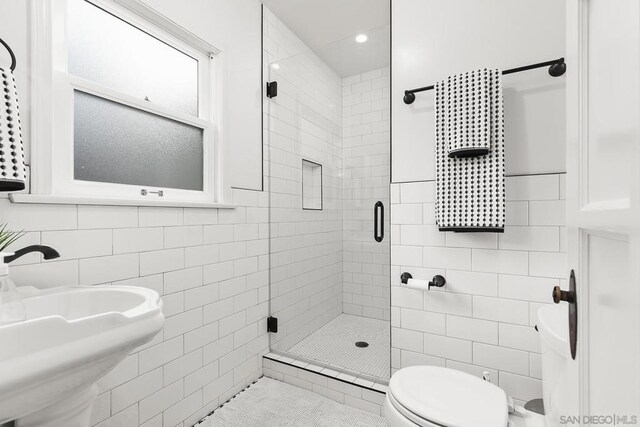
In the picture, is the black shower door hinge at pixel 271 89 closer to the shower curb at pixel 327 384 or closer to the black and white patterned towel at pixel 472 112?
the black and white patterned towel at pixel 472 112

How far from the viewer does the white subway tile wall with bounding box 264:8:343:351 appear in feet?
7.50

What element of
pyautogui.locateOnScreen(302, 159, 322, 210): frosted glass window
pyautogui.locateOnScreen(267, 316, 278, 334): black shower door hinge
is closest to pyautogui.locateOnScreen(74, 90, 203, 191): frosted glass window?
pyautogui.locateOnScreen(302, 159, 322, 210): frosted glass window

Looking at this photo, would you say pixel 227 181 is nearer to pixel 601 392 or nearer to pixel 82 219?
pixel 82 219

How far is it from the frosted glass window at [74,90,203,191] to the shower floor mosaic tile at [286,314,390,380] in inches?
53.6

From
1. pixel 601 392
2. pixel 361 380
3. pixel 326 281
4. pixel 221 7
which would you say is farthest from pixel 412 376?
pixel 221 7

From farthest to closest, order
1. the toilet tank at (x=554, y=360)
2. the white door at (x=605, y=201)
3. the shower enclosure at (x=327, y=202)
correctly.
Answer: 1. the shower enclosure at (x=327, y=202)
2. the toilet tank at (x=554, y=360)
3. the white door at (x=605, y=201)

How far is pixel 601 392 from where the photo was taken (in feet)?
1.50

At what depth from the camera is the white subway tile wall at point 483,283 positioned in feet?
4.98

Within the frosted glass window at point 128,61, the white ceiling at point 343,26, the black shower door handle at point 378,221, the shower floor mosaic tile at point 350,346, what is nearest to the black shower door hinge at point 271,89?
the white ceiling at point 343,26

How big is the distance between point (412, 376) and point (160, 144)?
5.29 ft

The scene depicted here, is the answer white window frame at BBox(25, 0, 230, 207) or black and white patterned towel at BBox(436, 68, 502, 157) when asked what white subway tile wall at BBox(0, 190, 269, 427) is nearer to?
white window frame at BBox(25, 0, 230, 207)

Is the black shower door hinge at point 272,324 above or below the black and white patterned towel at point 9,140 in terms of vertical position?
below

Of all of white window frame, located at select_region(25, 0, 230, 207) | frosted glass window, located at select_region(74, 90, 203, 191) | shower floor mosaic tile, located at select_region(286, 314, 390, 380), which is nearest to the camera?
white window frame, located at select_region(25, 0, 230, 207)

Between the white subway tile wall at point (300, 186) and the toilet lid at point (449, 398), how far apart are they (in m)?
1.20
